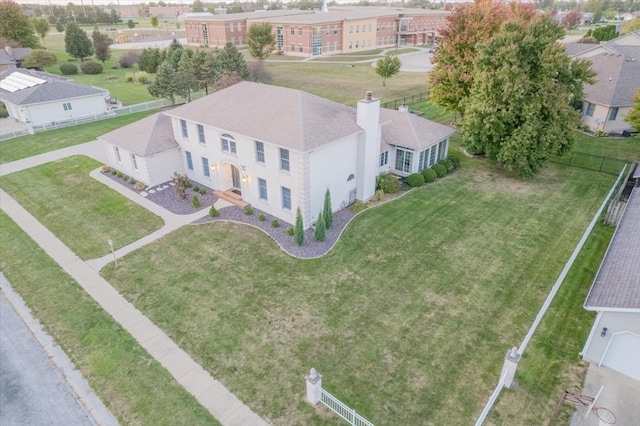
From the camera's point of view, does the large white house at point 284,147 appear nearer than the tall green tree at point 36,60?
Yes

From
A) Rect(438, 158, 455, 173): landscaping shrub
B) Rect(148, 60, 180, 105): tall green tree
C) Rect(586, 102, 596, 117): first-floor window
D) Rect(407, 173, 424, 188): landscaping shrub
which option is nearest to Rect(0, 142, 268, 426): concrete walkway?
Rect(407, 173, 424, 188): landscaping shrub

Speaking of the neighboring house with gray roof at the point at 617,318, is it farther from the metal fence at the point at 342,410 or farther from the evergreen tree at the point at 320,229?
the evergreen tree at the point at 320,229

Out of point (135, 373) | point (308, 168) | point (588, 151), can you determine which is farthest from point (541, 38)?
point (135, 373)

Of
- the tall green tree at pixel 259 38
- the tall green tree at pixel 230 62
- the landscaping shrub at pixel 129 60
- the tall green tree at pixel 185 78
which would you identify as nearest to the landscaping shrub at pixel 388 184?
the tall green tree at pixel 185 78

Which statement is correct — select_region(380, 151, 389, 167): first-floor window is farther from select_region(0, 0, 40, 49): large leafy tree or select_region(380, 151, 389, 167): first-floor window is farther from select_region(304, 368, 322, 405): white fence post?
select_region(0, 0, 40, 49): large leafy tree

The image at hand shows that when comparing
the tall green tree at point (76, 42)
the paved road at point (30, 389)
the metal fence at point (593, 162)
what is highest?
the tall green tree at point (76, 42)

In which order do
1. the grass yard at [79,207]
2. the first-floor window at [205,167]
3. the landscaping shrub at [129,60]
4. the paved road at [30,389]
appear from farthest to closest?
the landscaping shrub at [129,60] → the first-floor window at [205,167] → the grass yard at [79,207] → the paved road at [30,389]
